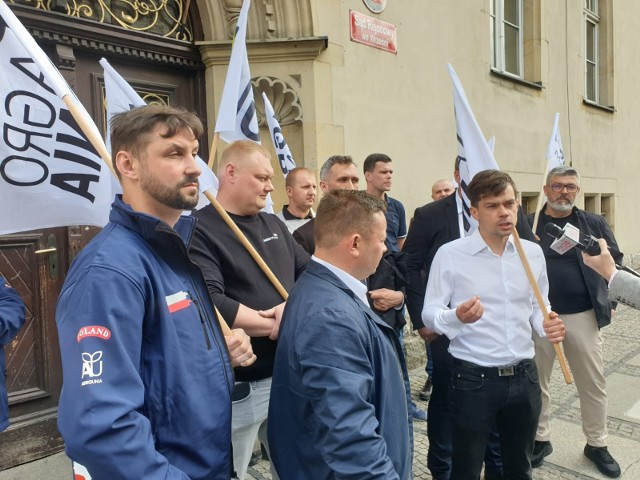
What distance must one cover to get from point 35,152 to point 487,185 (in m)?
2.05

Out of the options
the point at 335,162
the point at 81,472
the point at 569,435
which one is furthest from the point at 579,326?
the point at 81,472

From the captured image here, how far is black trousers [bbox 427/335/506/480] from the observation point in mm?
2992

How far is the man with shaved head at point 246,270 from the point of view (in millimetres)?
2225

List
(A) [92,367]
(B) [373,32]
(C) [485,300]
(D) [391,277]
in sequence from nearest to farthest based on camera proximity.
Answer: (A) [92,367] → (C) [485,300] → (D) [391,277] → (B) [373,32]

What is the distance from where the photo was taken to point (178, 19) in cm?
450

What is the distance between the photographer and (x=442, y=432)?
3.06 m

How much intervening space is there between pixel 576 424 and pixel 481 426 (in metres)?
1.94

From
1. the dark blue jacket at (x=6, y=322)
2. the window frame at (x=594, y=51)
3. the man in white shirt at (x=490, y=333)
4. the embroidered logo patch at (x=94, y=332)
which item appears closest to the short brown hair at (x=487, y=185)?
the man in white shirt at (x=490, y=333)

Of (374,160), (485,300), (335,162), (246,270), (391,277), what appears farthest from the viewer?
(374,160)

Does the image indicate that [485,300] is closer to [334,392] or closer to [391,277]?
[391,277]

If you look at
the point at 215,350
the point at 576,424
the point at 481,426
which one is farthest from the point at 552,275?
the point at 215,350

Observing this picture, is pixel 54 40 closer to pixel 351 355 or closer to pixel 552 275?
pixel 351 355

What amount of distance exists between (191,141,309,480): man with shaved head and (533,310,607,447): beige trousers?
2037 mm

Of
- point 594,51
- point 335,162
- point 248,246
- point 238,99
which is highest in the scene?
point 594,51
